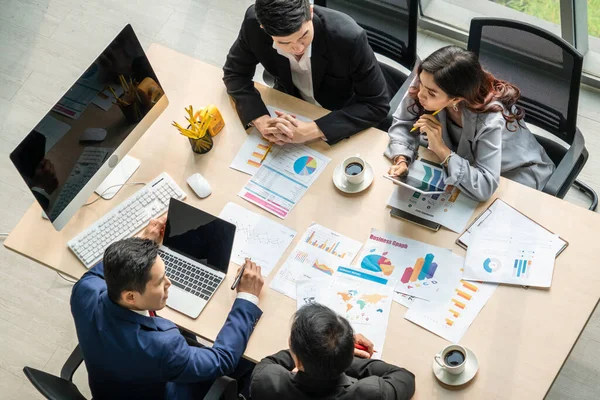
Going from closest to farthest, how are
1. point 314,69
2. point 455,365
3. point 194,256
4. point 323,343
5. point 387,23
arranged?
point 323,343
point 455,365
point 194,256
point 314,69
point 387,23

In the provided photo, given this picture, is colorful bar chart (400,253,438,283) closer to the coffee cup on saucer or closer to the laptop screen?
the coffee cup on saucer

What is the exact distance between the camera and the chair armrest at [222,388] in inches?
91.2

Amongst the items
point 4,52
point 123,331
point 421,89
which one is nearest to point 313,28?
point 421,89

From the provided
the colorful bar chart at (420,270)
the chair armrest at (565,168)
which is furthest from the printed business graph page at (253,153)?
the chair armrest at (565,168)

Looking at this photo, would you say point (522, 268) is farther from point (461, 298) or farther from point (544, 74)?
point (544, 74)

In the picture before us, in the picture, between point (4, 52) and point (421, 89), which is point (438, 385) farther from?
point (4, 52)

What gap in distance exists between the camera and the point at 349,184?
264 cm

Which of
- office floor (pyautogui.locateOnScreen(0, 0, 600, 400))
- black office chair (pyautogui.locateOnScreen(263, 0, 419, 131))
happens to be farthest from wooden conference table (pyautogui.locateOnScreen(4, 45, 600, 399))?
office floor (pyautogui.locateOnScreen(0, 0, 600, 400))

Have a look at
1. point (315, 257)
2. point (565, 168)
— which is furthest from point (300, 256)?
point (565, 168)

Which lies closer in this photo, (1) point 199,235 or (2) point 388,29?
(1) point 199,235

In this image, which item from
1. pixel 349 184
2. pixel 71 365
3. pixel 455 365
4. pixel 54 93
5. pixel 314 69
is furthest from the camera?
pixel 54 93

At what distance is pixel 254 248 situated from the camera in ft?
8.41

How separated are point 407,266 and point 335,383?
1.79 feet

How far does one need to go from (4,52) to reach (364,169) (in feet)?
8.70
